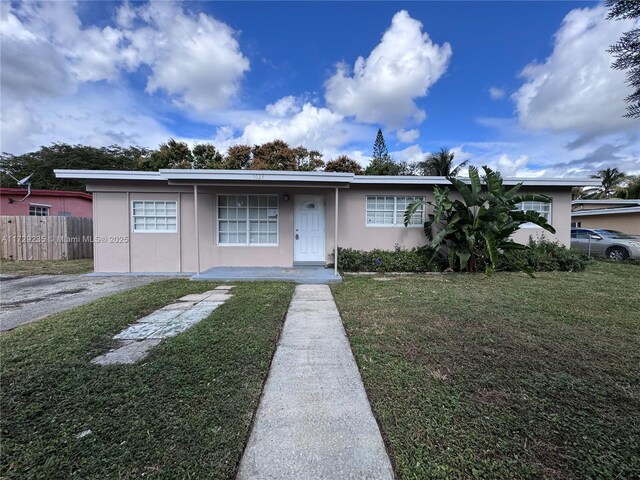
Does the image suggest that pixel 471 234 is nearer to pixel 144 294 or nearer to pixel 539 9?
pixel 539 9

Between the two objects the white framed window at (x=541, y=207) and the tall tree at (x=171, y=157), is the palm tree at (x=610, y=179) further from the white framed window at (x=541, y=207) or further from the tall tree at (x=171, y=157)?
the tall tree at (x=171, y=157)

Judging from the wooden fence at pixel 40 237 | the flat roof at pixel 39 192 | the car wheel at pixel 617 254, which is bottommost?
the car wheel at pixel 617 254

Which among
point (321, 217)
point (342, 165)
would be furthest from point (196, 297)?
point (342, 165)

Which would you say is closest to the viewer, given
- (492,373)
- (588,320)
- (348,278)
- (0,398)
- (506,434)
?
(506,434)

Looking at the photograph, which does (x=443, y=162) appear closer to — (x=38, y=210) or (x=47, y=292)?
(x=47, y=292)

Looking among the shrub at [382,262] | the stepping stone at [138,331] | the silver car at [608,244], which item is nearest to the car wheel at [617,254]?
the silver car at [608,244]

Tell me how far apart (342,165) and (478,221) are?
2193 cm

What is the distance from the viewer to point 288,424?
2.14 meters

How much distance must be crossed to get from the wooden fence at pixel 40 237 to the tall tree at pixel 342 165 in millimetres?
21060

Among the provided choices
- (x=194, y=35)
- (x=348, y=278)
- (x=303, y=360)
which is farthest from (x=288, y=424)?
(x=194, y=35)

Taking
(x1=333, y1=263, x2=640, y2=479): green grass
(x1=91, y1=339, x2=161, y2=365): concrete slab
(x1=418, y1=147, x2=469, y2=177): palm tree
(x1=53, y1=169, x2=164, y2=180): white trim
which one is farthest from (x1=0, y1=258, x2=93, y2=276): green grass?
(x1=418, y1=147, x2=469, y2=177): palm tree

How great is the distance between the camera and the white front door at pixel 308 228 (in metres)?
Answer: 9.45

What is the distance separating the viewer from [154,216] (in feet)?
29.9

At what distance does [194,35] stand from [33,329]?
9384 mm
